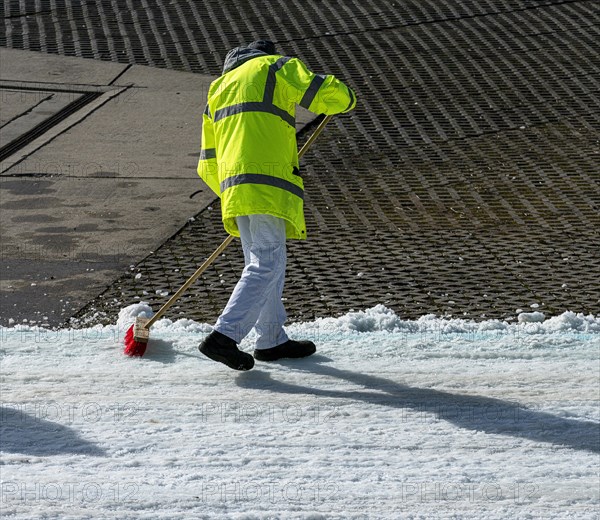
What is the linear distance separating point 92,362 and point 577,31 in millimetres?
7706

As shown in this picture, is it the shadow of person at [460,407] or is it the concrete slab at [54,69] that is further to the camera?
the concrete slab at [54,69]

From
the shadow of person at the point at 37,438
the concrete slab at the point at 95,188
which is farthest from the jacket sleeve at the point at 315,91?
the concrete slab at the point at 95,188

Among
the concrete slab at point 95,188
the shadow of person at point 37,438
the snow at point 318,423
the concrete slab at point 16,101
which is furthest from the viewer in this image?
the concrete slab at point 16,101

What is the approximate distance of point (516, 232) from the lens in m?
7.13

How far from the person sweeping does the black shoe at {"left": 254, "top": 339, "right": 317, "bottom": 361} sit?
7.7 inches

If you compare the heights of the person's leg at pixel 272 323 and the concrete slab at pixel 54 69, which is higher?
the person's leg at pixel 272 323

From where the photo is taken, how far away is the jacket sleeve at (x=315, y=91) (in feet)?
16.0

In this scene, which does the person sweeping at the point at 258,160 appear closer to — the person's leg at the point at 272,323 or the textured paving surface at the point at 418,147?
the person's leg at the point at 272,323

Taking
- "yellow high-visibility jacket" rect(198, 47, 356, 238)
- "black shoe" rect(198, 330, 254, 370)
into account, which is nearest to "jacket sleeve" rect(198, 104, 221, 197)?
"yellow high-visibility jacket" rect(198, 47, 356, 238)

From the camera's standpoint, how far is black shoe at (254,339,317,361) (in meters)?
5.37

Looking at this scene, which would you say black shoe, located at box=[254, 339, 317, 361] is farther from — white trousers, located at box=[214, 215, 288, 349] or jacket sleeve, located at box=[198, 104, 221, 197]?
jacket sleeve, located at box=[198, 104, 221, 197]

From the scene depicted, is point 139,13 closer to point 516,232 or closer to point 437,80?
point 437,80

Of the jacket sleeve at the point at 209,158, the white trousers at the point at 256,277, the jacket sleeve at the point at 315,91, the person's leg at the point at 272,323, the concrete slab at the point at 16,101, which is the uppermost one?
the jacket sleeve at the point at 315,91

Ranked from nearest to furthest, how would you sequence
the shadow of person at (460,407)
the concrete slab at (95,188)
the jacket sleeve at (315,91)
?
the shadow of person at (460,407)
the jacket sleeve at (315,91)
the concrete slab at (95,188)
